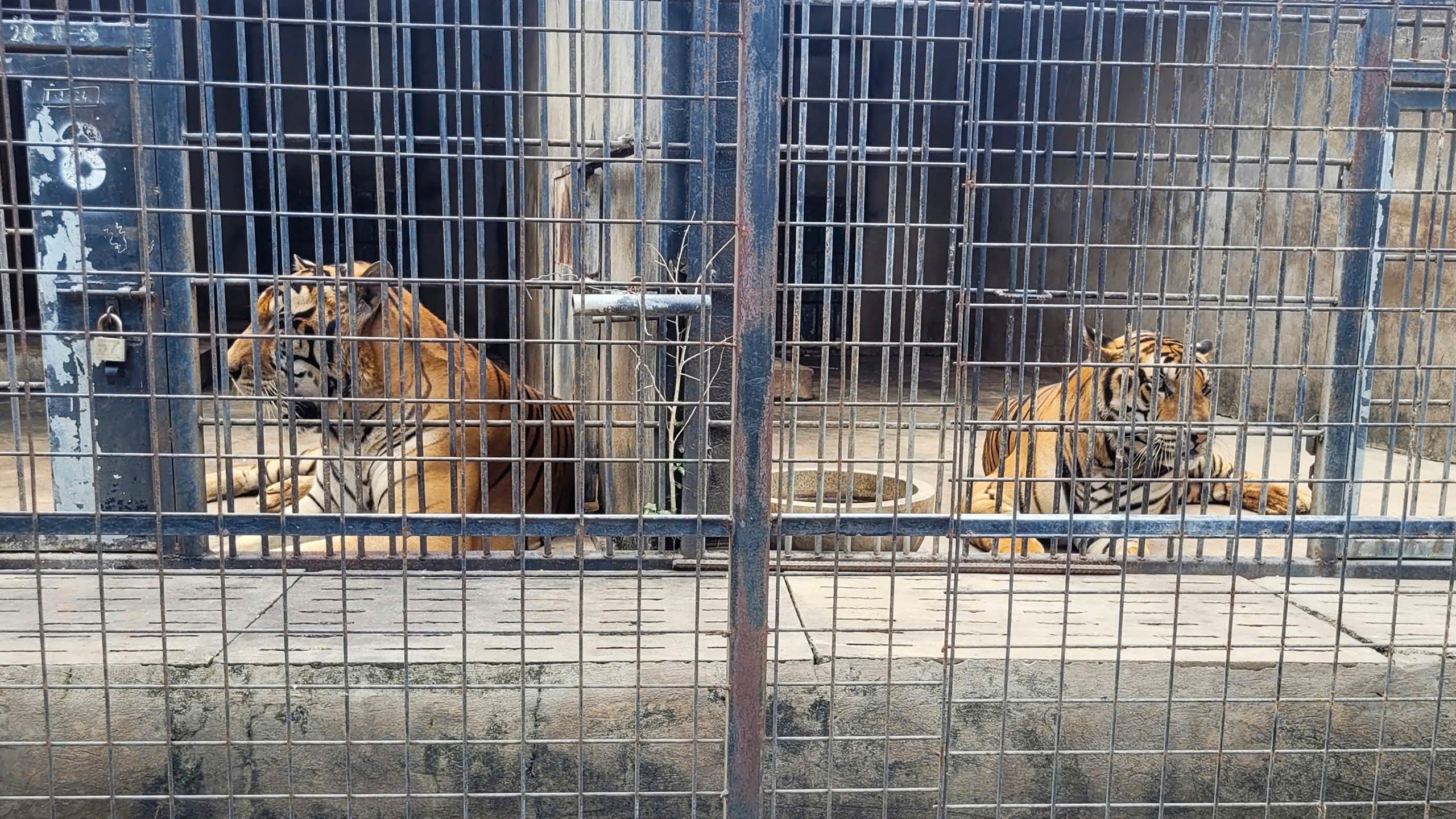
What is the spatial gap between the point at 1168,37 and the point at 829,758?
9.70 m

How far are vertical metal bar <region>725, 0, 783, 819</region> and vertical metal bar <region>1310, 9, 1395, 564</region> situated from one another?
2.29 m

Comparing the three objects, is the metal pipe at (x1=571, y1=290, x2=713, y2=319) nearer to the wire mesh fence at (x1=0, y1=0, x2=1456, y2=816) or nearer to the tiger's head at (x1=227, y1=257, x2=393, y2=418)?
the wire mesh fence at (x1=0, y1=0, x2=1456, y2=816)

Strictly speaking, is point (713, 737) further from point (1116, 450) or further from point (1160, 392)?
point (1160, 392)

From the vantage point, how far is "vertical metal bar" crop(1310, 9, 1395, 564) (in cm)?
384

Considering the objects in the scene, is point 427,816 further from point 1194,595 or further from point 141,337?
point 1194,595

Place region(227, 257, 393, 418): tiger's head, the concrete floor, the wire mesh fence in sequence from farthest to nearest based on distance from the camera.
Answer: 1. region(227, 257, 393, 418): tiger's head
2. the concrete floor
3. the wire mesh fence

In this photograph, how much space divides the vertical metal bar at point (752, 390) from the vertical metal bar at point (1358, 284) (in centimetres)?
229

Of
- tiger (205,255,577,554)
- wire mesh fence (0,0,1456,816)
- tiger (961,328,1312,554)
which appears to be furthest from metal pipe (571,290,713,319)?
tiger (961,328,1312,554)

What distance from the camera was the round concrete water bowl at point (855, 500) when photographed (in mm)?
4684

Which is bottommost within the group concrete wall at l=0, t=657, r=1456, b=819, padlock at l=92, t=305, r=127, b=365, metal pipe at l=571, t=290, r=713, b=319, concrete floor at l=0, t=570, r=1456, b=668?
concrete wall at l=0, t=657, r=1456, b=819

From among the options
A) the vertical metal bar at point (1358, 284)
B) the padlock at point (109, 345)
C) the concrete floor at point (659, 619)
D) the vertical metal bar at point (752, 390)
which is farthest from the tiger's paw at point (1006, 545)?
the padlock at point (109, 345)

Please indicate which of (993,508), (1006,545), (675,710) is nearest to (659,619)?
(675,710)

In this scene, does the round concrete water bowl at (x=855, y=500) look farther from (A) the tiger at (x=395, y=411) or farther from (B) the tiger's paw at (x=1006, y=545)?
(A) the tiger at (x=395, y=411)

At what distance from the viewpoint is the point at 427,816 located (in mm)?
3400
